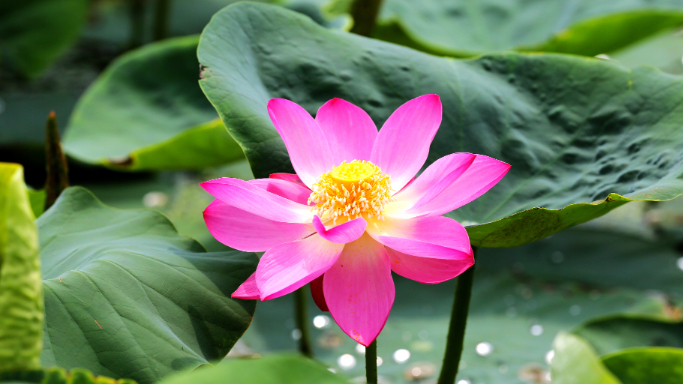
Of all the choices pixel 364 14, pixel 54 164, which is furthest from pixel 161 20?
pixel 54 164

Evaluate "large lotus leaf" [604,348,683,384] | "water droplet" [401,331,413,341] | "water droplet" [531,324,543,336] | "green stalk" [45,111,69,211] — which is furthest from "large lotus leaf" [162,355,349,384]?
"water droplet" [531,324,543,336]

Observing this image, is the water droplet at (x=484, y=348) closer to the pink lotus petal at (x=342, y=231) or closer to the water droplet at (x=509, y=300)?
the water droplet at (x=509, y=300)

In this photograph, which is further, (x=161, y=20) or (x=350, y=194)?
(x=161, y=20)

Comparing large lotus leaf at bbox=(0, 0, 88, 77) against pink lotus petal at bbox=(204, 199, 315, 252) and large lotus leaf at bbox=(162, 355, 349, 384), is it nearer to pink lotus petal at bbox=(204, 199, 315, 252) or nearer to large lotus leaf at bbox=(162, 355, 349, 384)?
pink lotus petal at bbox=(204, 199, 315, 252)

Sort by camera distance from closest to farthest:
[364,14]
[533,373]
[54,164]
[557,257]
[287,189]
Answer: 1. [287,189]
2. [54,164]
3. [533,373]
4. [364,14]
5. [557,257]

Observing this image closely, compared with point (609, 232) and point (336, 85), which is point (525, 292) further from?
point (336, 85)

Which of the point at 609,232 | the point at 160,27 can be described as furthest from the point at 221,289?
the point at 160,27

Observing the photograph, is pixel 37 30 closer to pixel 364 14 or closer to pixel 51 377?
pixel 364 14
